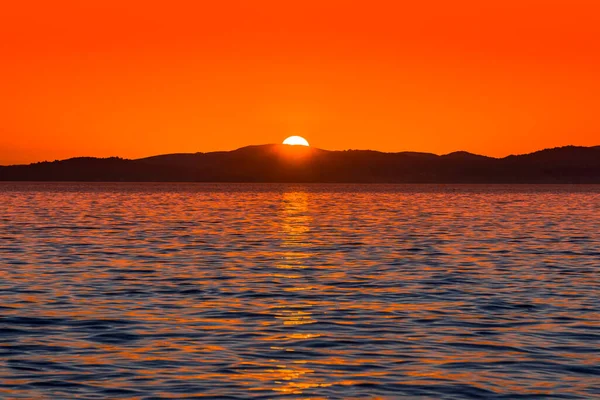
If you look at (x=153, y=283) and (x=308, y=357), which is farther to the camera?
(x=153, y=283)

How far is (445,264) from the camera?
3872cm

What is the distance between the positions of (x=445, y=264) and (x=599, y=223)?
3947 centimetres

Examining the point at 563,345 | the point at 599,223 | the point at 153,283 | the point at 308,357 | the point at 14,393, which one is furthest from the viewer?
the point at 599,223

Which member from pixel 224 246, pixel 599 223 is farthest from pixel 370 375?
pixel 599 223

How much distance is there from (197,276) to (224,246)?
14.9 meters

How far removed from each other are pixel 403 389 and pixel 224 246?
32.2m

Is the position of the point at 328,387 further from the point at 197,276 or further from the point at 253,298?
the point at 197,276

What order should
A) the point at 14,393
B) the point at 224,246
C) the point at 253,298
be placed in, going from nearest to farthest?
the point at 14,393 < the point at 253,298 < the point at 224,246

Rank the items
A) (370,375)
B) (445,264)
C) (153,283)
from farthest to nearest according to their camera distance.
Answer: (445,264)
(153,283)
(370,375)

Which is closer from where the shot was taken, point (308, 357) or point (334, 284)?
point (308, 357)

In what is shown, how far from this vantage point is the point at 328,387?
1672 centimetres

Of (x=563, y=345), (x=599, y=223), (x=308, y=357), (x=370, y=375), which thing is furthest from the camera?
(x=599, y=223)

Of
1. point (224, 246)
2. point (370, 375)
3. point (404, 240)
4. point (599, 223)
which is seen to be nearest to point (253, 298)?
point (370, 375)

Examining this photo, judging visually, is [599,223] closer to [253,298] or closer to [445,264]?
[445,264]
